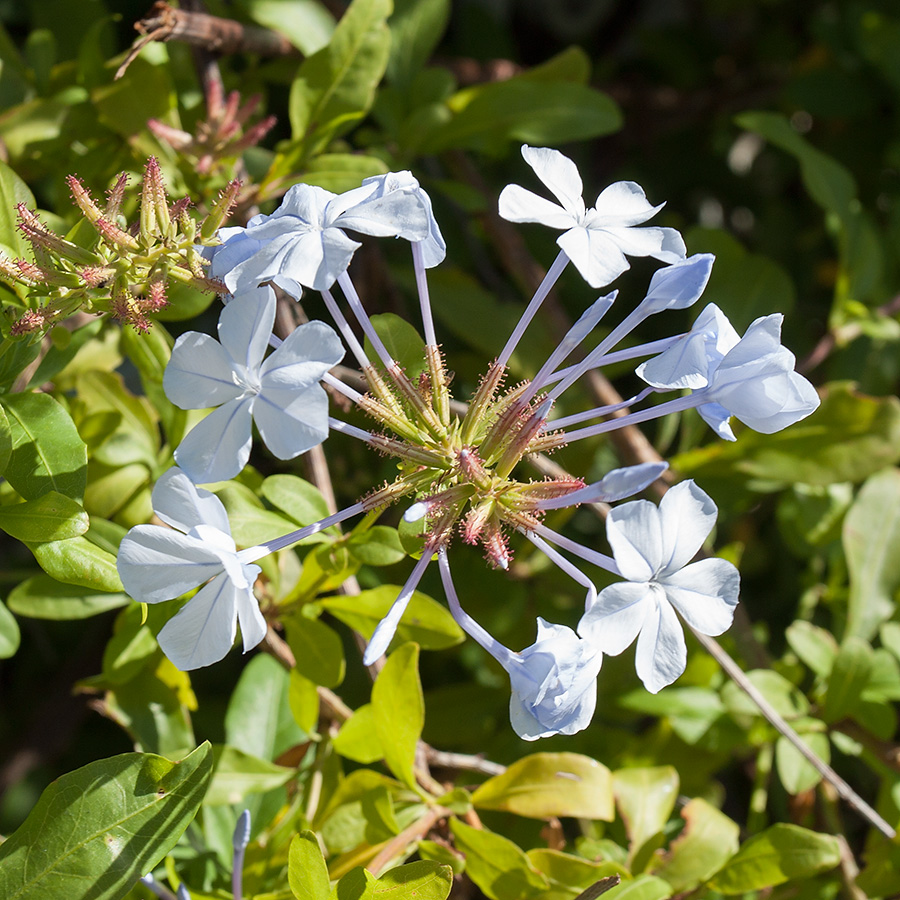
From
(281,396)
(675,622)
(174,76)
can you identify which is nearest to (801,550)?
(675,622)

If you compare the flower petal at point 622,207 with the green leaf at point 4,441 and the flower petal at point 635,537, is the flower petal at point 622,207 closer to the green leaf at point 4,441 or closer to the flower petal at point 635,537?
the flower petal at point 635,537

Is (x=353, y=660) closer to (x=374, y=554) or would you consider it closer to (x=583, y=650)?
(x=374, y=554)

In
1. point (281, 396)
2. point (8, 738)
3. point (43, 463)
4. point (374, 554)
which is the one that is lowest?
point (8, 738)

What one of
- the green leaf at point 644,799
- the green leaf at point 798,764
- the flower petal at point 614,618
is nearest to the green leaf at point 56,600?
the flower petal at point 614,618

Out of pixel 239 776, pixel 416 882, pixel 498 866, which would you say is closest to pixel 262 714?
pixel 239 776

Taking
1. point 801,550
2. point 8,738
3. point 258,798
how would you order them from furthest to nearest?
1. point 8,738
2. point 801,550
3. point 258,798

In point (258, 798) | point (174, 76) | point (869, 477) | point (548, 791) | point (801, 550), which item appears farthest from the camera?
point (801, 550)

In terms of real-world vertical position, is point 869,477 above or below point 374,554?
below

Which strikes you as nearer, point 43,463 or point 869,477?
point 43,463
